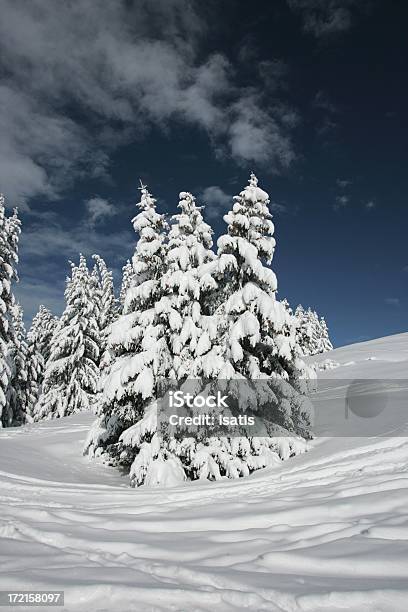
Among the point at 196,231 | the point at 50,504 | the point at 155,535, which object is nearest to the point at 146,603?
the point at 155,535

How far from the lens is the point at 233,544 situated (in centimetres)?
438

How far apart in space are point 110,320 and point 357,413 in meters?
28.4

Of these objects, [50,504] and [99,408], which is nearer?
[50,504]

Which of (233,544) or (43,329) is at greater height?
(43,329)

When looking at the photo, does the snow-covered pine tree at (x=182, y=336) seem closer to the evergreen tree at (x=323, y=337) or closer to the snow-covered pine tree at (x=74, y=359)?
the snow-covered pine tree at (x=74, y=359)

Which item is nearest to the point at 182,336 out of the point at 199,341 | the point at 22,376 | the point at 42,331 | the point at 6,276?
the point at 199,341

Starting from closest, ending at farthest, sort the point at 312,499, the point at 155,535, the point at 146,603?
the point at 146,603, the point at 155,535, the point at 312,499

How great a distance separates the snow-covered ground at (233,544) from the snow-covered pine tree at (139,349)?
194 inches

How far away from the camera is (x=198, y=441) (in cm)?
Answer: 1248

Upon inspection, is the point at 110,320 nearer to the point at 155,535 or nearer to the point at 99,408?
the point at 99,408

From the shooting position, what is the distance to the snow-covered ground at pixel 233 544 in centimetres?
305

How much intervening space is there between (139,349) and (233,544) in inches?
421

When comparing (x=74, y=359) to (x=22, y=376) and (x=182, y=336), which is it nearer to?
(x=22, y=376)

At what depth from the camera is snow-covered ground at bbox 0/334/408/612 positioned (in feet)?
10.0
